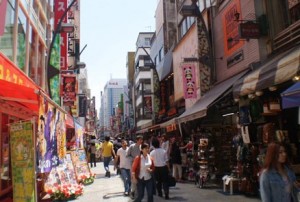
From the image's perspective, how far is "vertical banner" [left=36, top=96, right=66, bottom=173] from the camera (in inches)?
292

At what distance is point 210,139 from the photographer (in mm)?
15180

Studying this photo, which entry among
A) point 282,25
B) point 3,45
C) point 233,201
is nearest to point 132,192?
point 233,201

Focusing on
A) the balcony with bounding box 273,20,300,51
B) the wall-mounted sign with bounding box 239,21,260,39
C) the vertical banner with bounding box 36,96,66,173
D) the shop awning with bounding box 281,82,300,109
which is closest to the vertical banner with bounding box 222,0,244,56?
the wall-mounted sign with bounding box 239,21,260,39

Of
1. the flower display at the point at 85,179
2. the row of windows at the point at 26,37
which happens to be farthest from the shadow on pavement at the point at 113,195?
the row of windows at the point at 26,37

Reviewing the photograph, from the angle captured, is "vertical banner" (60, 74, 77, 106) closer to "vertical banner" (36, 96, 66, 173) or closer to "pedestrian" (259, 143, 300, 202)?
"vertical banner" (36, 96, 66, 173)

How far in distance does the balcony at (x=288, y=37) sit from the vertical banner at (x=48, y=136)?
6.84 m

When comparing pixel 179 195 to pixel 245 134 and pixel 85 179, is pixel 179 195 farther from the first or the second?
pixel 85 179

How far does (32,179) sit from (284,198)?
4.73 meters

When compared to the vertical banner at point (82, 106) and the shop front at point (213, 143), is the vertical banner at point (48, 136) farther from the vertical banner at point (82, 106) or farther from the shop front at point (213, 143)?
the vertical banner at point (82, 106)

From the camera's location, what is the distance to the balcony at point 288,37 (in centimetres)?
986

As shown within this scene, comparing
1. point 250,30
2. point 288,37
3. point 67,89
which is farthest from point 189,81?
point 67,89

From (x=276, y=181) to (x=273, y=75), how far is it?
4187 mm

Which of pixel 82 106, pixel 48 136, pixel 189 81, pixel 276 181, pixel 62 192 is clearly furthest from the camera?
pixel 82 106

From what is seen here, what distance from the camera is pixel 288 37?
33.9 ft
